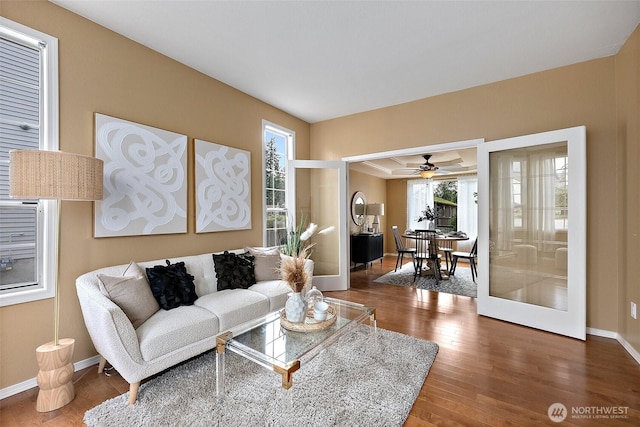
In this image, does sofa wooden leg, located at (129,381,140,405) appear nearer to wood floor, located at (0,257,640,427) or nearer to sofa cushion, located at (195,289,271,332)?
wood floor, located at (0,257,640,427)

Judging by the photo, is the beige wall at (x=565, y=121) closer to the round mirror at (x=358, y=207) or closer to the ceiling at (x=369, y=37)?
the ceiling at (x=369, y=37)

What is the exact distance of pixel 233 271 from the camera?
3.08m

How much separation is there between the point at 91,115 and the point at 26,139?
19.2 inches

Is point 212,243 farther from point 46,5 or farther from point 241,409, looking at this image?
point 46,5

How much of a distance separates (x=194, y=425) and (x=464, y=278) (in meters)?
5.30

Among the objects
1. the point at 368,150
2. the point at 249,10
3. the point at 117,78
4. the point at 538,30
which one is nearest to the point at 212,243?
the point at 117,78

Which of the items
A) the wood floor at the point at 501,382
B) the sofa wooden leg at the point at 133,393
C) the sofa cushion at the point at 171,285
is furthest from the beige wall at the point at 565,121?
the sofa wooden leg at the point at 133,393

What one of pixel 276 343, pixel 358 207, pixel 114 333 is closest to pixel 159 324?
pixel 114 333

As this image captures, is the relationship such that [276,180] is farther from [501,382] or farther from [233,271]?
[501,382]

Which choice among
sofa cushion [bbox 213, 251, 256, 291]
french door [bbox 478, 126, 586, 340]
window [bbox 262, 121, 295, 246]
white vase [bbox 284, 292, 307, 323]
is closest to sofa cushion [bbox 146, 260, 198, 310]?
sofa cushion [bbox 213, 251, 256, 291]

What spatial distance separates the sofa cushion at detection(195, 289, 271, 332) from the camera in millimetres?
2438

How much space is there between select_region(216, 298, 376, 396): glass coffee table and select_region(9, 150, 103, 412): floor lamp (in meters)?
1.04

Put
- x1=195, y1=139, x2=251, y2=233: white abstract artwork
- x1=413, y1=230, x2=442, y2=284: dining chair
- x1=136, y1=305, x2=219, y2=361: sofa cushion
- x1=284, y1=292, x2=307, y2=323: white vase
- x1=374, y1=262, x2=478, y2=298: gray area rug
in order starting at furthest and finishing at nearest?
x1=413, y1=230, x2=442, y2=284: dining chair, x1=374, y1=262, x2=478, y2=298: gray area rug, x1=195, y1=139, x2=251, y2=233: white abstract artwork, x1=284, y1=292, x2=307, y2=323: white vase, x1=136, y1=305, x2=219, y2=361: sofa cushion

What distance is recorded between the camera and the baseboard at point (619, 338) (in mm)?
2480
